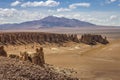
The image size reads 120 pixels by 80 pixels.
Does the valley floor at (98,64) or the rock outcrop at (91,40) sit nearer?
the valley floor at (98,64)

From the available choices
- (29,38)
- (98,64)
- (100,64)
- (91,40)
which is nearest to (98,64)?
(98,64)

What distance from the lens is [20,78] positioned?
19.7m

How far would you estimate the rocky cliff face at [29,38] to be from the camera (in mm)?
76344

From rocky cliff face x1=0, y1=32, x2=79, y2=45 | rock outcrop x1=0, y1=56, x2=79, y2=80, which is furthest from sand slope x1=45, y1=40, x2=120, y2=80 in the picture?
rocky cliff face x1=0, y1=32, x2=79, y2=45

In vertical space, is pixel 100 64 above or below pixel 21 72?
below

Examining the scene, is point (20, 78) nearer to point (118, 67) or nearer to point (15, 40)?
point (118, 67)

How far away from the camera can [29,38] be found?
8119 centimetres

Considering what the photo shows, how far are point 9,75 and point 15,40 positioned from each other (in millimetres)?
58880

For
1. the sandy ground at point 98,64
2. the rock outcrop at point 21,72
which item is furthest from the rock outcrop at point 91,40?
the rock outcrop at point 21,72

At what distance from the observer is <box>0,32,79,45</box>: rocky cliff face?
76344 mm

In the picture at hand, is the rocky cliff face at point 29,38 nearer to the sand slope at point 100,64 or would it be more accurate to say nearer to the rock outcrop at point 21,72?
the sand slope at point 100,64

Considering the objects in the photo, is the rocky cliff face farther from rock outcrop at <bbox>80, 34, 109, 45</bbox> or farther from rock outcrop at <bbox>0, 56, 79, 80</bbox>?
rock outcrop at <bbox>0, 56, 79, 80</bbox>

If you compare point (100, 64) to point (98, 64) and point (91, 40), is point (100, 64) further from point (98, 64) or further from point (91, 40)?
point (91, 40)

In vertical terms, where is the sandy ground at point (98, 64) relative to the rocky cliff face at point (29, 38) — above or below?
below
